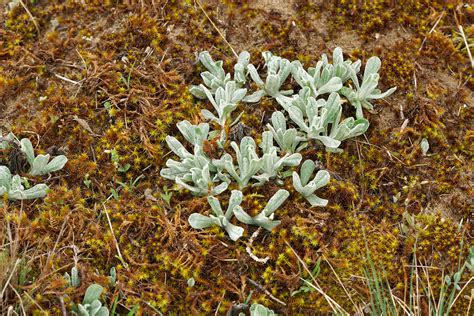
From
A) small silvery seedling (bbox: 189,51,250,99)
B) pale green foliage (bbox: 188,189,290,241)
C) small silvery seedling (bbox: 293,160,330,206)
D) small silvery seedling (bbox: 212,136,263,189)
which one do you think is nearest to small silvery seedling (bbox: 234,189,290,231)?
pale green foliage (bbox: 188,189,290,241)

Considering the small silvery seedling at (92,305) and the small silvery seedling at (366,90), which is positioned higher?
the small silvery seedling at (92,305)

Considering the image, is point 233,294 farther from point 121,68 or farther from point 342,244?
point 121,68

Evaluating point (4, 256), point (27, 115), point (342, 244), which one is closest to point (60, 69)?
point (27, 115)

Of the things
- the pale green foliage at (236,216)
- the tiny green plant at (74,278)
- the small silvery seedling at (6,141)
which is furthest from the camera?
the small silvery seedling at (6,141)

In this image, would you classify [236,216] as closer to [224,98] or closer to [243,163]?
[243,163]

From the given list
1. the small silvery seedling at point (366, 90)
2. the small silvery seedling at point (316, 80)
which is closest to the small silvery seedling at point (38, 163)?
the small silvery seedling at point (316, 80)

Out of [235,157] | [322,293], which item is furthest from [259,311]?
[235,157]

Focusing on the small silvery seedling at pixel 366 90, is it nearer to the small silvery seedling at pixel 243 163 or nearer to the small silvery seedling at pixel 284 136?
the small silvery seedling at pixel 284 136

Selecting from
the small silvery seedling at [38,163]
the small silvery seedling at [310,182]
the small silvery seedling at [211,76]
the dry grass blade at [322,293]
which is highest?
the small silvery seedling at [38,163]
